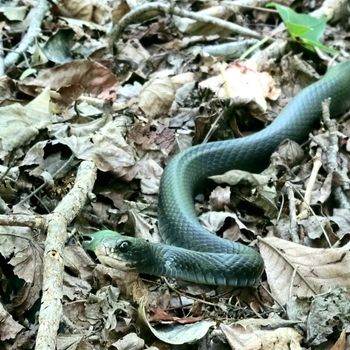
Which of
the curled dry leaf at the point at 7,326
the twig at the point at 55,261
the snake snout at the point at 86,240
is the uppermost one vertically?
the twig at the point at 55,261

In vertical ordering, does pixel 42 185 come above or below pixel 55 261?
below

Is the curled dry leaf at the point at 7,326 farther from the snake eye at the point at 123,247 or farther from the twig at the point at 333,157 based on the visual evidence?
the twig at the point at 333,157

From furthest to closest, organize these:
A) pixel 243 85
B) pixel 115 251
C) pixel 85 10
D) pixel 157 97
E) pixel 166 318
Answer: pixel 85 10, pixel 243 85, pixel 157 97, pixel 115 251, pixel 166 318

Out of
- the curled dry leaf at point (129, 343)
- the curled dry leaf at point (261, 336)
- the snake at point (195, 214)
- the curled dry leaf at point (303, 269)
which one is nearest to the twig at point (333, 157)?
the snake at point (195, 214)

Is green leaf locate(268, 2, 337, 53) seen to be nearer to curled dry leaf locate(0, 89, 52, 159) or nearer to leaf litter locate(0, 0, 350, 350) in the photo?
leaf litter locate(0, 0, 350, 350)

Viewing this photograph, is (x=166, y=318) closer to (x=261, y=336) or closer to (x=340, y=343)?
(x=261, y=336)

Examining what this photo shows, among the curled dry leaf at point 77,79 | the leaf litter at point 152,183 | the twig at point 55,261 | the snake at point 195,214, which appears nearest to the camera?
the twig at point 55,261

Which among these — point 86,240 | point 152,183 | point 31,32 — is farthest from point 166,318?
point 31,32
